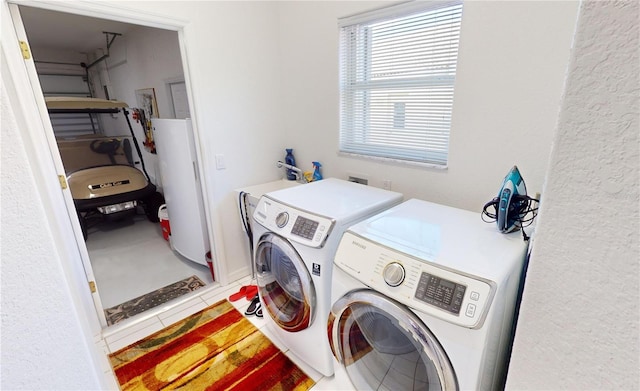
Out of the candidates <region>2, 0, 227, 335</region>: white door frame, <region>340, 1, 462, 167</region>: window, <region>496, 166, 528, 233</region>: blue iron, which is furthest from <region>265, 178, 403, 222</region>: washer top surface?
<region>2, 0, 227, 335</region>: white door frame

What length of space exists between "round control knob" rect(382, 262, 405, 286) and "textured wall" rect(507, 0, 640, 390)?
1.81 feet

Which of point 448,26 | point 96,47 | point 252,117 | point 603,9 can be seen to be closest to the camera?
point 603,9

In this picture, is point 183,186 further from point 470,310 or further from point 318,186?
point 470,310

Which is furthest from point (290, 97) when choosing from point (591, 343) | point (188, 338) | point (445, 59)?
point (591, 343)

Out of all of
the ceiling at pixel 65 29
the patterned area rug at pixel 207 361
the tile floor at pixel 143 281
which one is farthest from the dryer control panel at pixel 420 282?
the ceiling at pixel 65 29

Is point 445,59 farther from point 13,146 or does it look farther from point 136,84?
point 136,84

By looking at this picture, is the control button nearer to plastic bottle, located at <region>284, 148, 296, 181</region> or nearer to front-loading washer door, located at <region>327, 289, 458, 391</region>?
front-loading washer door, located at <region>327, 289, 458, 391</region>

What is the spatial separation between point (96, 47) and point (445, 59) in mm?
5854

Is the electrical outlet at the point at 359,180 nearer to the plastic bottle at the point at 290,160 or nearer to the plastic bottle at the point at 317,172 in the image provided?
the plastic bottle at the point at 317,172

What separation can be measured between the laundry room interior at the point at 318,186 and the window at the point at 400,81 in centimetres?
5

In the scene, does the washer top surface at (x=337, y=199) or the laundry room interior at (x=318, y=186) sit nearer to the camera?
the laundry room interior at (x=318, y=186)

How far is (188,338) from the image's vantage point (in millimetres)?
2020

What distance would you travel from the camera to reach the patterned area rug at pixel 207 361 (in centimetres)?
169

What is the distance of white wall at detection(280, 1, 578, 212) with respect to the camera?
4.39 ft
